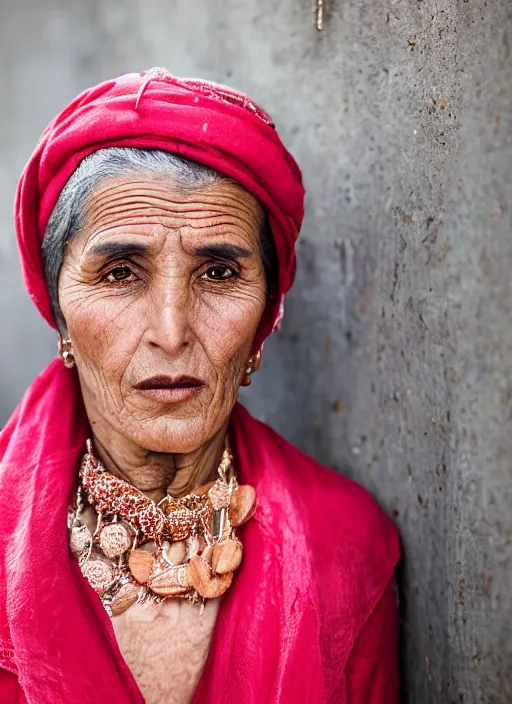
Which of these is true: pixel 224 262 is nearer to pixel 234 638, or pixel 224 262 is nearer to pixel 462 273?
pixel 462 273

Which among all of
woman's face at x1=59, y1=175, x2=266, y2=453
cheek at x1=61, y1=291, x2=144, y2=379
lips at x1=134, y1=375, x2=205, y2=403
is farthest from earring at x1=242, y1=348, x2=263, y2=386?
cheek at x1=61, y1=291, x2=144, y2=379

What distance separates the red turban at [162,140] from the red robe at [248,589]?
0.45 meters

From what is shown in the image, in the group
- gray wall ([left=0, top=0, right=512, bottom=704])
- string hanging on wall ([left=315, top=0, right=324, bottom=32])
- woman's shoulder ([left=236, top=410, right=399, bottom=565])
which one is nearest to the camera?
gray wall ([left=0, top=0, right=512, bottom=704])

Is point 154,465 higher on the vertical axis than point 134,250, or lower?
lower

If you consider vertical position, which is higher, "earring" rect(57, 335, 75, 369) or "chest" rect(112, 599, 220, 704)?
"earring" rect(57, 335, 75, 369)

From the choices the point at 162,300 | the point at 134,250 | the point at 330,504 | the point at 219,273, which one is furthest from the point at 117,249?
the point at 330,504

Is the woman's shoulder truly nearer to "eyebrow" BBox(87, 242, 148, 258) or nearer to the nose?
the nose

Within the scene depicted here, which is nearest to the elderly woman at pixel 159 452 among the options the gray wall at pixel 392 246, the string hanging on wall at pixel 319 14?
the gray wall at pixel 392 246

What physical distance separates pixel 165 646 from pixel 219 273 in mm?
917

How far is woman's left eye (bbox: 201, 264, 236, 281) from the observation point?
1.88 m

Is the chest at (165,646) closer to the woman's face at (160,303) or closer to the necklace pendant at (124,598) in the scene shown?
the necklace pendant at (124,598)

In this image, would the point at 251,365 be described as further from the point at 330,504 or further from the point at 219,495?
the point at 330,504

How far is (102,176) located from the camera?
71.0 inches

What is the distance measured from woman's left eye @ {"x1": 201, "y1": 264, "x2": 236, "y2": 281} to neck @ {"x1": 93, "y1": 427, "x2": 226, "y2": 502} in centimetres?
43
